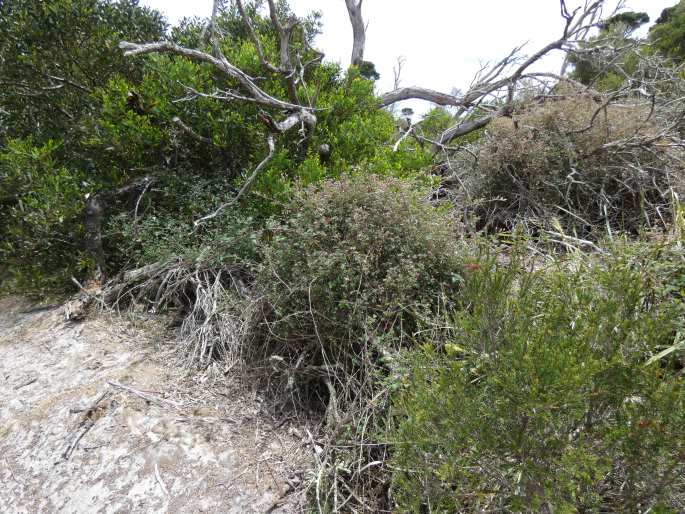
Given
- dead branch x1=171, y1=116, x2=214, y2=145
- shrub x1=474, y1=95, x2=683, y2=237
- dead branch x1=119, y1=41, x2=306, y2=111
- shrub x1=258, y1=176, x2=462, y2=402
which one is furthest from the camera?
shrub x1=474, y1=95, x2=683, y2=237

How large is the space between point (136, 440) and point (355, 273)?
1.59 m

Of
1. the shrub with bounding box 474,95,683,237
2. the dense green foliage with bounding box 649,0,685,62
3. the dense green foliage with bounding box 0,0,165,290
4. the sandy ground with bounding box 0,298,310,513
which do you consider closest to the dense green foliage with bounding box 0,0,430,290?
the dense green foliage with bounding box 0,0,165,290

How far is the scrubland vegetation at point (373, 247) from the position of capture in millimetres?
1462

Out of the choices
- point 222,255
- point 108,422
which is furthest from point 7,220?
point 108,422

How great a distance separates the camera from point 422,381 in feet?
5.76

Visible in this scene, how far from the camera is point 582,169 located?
429 cm

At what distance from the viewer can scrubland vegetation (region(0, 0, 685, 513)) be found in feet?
4.80

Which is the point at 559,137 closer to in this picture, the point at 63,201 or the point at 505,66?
the point at 505,66

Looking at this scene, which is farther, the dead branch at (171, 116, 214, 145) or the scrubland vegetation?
the dead branch at (171, 116, 214, 145)

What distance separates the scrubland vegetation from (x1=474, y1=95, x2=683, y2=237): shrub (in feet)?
0.09

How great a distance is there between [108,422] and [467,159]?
438cm

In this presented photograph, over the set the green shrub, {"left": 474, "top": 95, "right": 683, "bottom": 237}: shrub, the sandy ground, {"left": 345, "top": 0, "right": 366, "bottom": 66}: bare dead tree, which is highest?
{"left": 345, "top": 0, "right": 366, "bottom": 66}: bare dead tree

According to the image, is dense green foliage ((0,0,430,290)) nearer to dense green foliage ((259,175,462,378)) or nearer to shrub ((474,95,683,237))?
dense green foliage ((259,175,462,378))

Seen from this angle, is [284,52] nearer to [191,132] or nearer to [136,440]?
[191,132]
